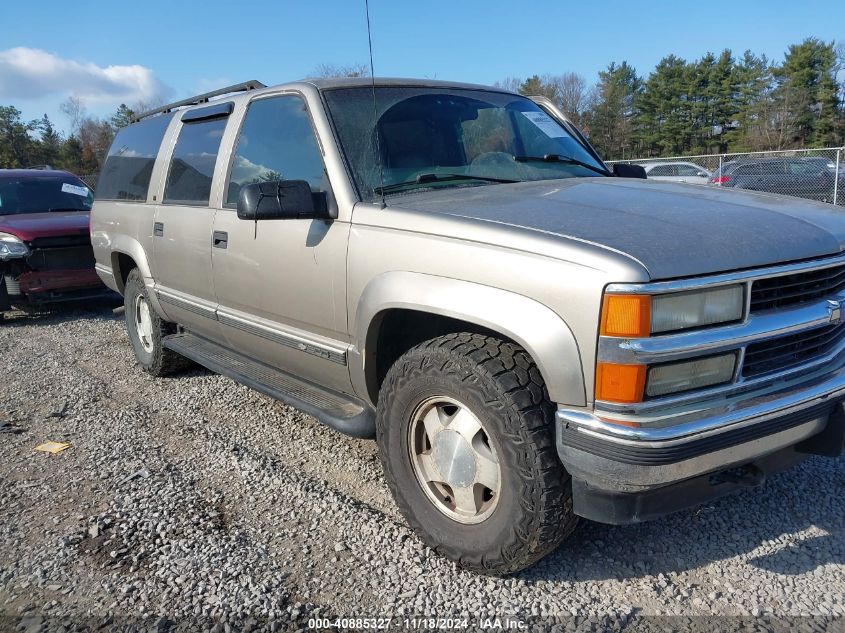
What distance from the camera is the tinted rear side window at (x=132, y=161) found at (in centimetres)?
505

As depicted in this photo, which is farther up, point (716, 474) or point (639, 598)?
point (716, 474)

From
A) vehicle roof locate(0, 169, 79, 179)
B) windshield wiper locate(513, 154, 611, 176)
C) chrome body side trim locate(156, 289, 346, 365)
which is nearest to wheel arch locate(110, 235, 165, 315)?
chrome body side trim locate(156, 289, 346, 365)

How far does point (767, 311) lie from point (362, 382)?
5.51 feet

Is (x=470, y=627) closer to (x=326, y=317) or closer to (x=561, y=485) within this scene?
(x=561, y=485)

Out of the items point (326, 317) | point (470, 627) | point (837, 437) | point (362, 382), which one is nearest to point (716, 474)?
point (837, 437)

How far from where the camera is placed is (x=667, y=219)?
244cm

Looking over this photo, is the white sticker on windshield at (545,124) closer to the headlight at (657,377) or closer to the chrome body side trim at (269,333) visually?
the chrome body side trim at (269,333)

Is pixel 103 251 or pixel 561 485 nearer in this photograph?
pixel 561 485

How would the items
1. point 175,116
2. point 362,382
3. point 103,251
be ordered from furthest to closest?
point 103,251 < point 175,116 < point 362,382

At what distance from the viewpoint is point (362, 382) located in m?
3.06

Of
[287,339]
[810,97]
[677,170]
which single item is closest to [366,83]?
[287,339]

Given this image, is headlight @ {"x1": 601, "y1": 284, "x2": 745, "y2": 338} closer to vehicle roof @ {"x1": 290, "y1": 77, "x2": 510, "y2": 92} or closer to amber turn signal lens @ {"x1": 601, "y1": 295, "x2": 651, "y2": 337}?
amber turn signal lens @ {"x1": 601, "y1": 295, "x2": 651, "y2": 337}

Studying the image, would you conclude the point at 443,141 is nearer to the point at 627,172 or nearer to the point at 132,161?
the point at 627,172

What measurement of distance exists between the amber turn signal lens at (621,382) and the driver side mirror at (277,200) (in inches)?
60.0
